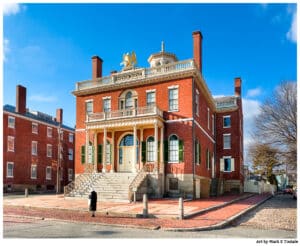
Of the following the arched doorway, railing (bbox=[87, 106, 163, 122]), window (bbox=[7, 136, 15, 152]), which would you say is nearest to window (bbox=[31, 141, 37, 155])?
window (bbox=[7, 136, 15, 152])

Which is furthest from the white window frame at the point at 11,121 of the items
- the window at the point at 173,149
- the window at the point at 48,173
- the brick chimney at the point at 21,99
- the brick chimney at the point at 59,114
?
the window at the point at 173,149

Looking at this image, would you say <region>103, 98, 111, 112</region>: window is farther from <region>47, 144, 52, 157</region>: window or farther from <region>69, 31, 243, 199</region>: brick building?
<region>47, 144, 52, 157</region>: window

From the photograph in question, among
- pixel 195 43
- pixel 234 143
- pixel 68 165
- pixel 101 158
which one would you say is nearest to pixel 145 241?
pixel 101 158

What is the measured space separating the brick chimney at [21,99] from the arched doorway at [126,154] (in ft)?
60.9

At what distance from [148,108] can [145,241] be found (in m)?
15.7

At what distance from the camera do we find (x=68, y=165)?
48281 mm

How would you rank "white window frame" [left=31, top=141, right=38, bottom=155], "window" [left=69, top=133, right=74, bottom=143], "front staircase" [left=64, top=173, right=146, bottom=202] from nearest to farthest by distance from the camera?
"front staircase" [left=64, top=173, right=146, bottom=202]
"white window frame" [left=31, top=141, right=38, bottom=155]
"window" [left=69, top=133, right=74, bottom=143]

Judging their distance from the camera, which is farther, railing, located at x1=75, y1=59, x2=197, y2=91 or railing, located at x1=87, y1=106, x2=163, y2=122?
railing, located at x1=75, y1=59, x2=197, y2=91

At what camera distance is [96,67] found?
3098 cm

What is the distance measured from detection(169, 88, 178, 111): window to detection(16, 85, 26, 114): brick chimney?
21.6 metres

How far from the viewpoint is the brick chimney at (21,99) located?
38.4 metres

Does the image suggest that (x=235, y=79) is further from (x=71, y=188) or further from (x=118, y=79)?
(x=71, y=188)

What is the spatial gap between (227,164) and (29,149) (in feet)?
79.0

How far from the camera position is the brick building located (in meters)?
23.3
